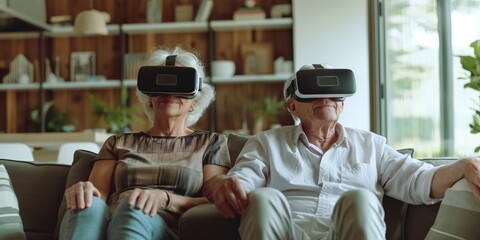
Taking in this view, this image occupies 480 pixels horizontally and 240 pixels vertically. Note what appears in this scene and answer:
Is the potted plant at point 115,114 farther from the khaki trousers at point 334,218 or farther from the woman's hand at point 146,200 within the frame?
the khaki trousers at point 334,218

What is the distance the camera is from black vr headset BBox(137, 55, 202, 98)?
2199 millimetres

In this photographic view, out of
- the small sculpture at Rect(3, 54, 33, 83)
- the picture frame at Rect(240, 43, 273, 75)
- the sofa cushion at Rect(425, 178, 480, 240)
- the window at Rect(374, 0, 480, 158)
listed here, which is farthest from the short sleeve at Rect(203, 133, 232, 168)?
the small sculpture at Rect(3, 54, 33, 83)

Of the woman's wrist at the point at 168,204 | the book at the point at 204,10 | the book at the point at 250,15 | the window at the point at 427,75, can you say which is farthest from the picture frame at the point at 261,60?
the woman's wrist at the point at 168,204

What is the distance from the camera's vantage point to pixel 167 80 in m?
2.20

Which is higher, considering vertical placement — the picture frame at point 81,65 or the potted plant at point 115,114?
the picture frame at point 81,65

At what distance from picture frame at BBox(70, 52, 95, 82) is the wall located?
201 centimetres

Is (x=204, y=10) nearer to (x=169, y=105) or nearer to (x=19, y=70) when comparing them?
(x=19, y=70)

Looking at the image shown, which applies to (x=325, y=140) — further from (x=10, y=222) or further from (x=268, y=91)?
(x=268, y=91)

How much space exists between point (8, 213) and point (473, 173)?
1.49 metres

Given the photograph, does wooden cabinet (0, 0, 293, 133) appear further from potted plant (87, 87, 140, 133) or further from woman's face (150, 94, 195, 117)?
woman's face (150, 94, 195, 117)

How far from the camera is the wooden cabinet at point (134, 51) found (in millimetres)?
5879

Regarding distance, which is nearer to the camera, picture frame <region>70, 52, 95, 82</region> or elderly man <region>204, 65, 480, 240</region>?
elderly man <region>204, 65, 480, 240</region>

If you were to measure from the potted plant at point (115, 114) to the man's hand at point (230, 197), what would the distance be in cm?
393

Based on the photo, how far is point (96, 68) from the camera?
6.13 m
